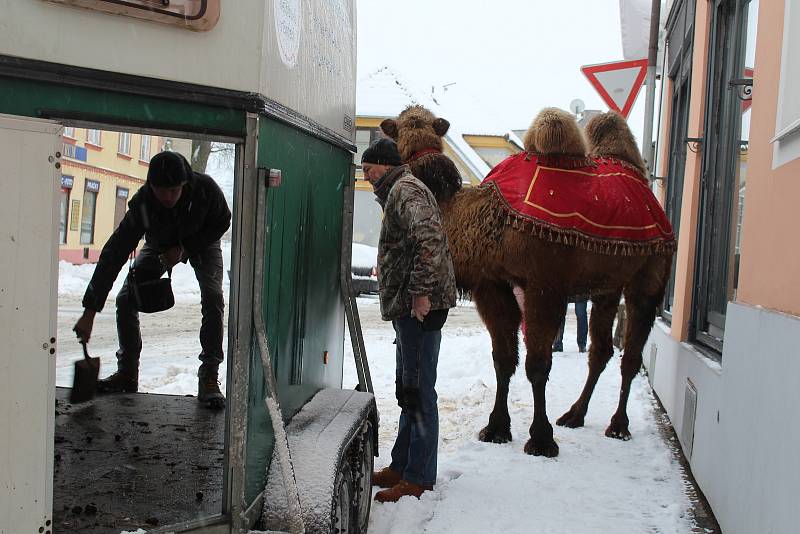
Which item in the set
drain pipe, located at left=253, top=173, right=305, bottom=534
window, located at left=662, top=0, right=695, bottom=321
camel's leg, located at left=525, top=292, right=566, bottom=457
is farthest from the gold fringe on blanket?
drain pipe, located at left=253, top=173, right=305, bottom=534

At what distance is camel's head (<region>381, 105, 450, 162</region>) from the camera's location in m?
4.85

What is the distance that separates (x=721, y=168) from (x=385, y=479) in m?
3.26

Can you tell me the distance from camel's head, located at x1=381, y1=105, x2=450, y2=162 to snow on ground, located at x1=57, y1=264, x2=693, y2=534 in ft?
6.30

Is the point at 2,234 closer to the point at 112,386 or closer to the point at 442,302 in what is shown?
the point at 442,302

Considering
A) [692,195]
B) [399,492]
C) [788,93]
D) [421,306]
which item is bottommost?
[399,492]

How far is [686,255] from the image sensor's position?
6398mm

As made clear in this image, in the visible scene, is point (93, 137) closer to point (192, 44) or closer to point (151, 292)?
point (151, 292)

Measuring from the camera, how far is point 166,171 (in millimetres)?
4172

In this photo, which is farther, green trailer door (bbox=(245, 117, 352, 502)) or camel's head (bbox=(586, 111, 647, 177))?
camel's head (bbox=(586, 111, 647, 177))

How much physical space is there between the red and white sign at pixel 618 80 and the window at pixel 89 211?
5.48 meters

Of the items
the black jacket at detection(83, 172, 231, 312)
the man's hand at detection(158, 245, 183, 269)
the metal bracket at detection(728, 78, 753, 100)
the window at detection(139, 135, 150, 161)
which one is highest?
the metal bracket at detection(728, 78, 753, 100)

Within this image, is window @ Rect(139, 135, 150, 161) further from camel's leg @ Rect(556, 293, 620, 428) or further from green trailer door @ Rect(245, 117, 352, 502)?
camel's leg @ Rect(556, 293, 620, 428)

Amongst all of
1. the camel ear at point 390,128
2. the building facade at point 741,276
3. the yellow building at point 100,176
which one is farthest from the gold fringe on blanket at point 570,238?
the yellow building at point 100,176

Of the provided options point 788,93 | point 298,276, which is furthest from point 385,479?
point 788,93
